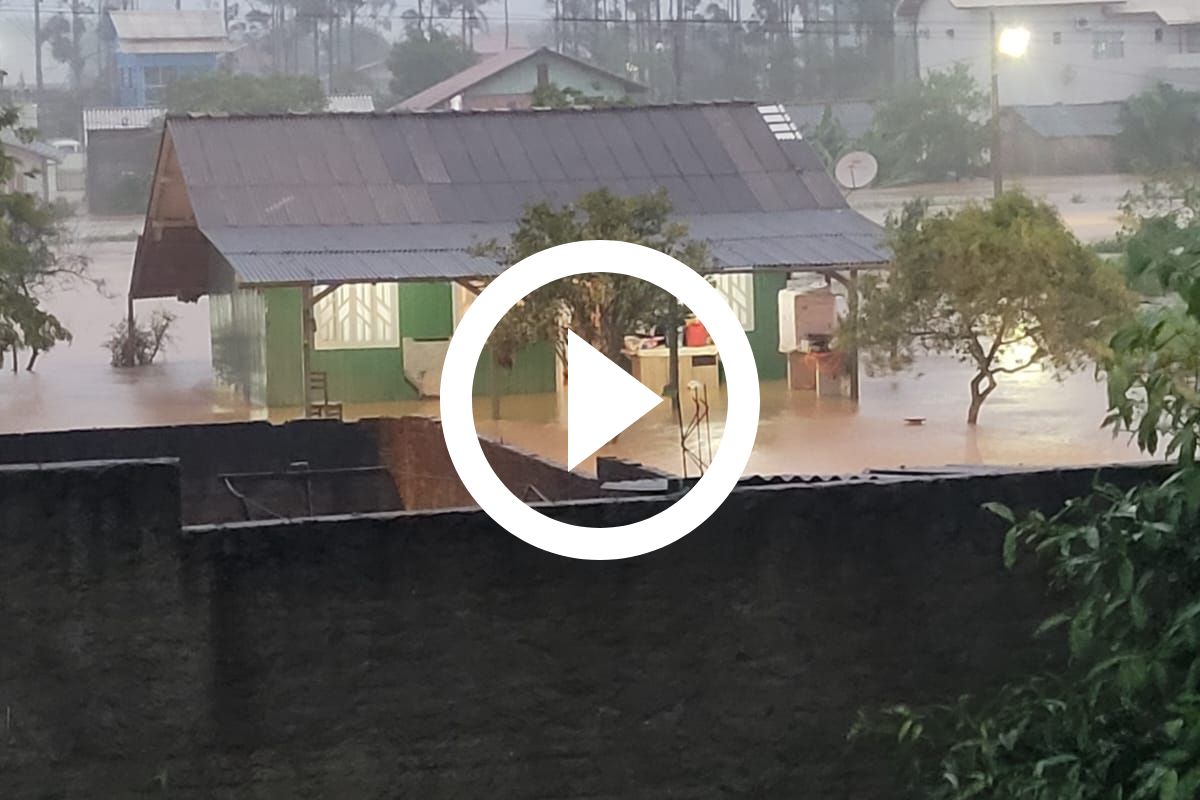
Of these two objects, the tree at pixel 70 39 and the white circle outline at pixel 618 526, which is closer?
the white circle outline at pixel 618 526

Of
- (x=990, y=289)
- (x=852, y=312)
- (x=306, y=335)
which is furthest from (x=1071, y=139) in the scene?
(x=306, y=335)

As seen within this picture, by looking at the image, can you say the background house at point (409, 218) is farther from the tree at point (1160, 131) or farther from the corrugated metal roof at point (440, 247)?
the tree at point (1160, 131)

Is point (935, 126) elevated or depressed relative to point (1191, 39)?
depressed

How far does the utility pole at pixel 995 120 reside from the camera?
7500 millimetres

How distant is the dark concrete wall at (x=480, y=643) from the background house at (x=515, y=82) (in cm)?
496

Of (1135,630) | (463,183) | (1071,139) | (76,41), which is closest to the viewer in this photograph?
(1135,630)

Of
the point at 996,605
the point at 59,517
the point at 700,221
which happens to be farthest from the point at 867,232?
the point at 59,517

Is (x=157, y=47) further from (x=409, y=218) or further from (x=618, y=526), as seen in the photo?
(x=618, y=526)

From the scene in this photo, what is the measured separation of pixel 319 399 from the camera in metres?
8.41

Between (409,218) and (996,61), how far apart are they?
2.49 metres

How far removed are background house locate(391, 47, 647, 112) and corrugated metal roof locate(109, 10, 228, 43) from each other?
1.02 m

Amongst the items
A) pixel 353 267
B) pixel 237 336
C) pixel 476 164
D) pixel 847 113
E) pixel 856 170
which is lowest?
pixel 237 336

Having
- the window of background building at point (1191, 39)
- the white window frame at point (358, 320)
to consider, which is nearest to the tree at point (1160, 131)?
the window of background building at point (1191, 39)

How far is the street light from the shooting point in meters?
7.50
